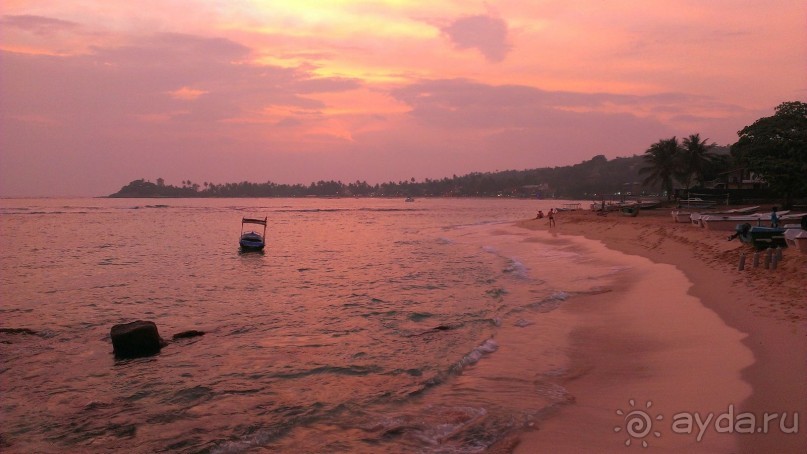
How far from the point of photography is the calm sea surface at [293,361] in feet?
27.4

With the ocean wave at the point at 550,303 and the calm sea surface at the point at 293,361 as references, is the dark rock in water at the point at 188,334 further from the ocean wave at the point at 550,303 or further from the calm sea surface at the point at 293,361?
the ocean wave at the point at 550,303

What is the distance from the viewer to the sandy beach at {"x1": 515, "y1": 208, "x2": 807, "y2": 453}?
22.7 ft

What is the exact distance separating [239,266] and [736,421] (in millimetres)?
29670

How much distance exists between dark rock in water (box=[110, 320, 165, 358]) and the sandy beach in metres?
9.88

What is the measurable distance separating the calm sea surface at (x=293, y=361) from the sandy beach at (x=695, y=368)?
750mm

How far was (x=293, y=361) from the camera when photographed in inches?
490

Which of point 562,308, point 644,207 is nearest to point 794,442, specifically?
point 562,308

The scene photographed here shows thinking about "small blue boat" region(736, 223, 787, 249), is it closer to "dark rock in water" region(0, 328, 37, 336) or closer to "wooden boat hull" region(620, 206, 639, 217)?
"dark rock in water" region(0, 328, 37, 336)

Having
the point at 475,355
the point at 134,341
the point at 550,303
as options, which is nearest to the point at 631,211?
the point at 550,303

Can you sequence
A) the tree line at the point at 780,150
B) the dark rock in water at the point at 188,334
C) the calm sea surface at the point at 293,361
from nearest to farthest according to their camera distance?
the calm sea surface at the point at 293,361
the dark rock in water at the point at 188,334
the tree line at the point at 780,150

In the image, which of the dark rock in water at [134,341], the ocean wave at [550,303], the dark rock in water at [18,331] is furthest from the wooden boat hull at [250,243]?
the dark rock in water at [134,341]

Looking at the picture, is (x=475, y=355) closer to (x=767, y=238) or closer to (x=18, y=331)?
(x=18, y=331)

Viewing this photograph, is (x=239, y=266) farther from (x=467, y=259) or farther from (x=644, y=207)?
(x=644, y=207)

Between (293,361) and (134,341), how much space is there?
4091mm
